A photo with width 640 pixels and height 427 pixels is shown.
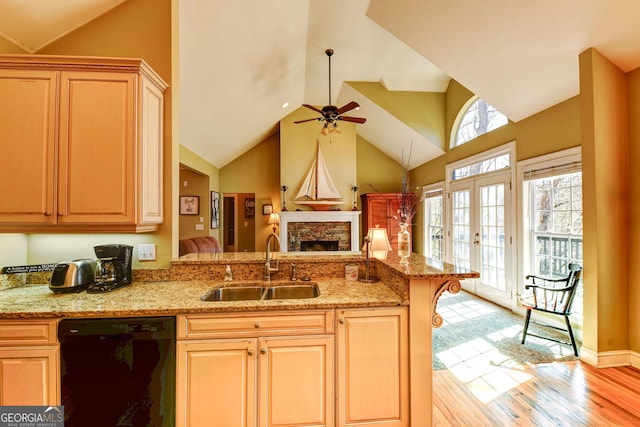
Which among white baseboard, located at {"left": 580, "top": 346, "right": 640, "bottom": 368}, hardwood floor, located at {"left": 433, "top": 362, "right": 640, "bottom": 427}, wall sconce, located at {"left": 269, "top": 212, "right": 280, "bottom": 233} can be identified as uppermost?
wall sconce, located at {"left": 269, "top": 212, "right": 280, "bottom": 233}

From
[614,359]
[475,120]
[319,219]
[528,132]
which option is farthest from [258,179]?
[614,359]

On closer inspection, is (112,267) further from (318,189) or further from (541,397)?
(318,189)

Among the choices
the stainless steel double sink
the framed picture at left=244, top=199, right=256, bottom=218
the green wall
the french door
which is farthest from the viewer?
the framed picture at left=244, top=199, right=256, bottom=218

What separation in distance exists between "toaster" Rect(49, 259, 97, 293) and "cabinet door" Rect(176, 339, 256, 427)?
86cm

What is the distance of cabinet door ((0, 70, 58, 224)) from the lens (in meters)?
1.67

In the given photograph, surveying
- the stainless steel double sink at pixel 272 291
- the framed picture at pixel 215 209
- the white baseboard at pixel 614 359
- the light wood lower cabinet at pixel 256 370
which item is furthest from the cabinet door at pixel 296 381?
the framed picture at pixel 215 209

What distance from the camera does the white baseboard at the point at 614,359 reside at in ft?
7.50

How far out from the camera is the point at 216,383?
1.46 metres

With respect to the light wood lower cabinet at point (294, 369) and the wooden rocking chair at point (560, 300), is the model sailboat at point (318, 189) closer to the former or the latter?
the wooden rocking chair at point (560, 300)

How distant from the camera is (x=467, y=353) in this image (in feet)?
8.55

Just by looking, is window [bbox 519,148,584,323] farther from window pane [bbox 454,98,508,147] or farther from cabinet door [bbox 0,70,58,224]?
cabinet door [bbox 0,70,58,224]

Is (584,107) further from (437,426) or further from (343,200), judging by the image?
(343,200)

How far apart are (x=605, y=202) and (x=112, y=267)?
12.2ft

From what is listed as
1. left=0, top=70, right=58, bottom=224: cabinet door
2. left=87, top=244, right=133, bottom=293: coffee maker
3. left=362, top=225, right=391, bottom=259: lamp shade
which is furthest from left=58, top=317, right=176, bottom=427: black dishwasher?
left=362, top=225, right=391, bottom=259: lamp shade
